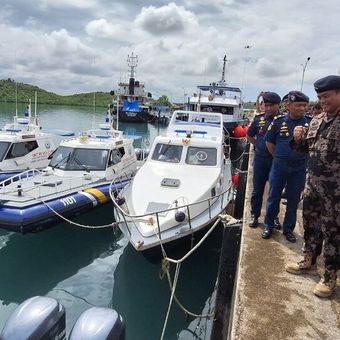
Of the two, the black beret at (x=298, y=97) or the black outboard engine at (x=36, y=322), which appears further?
the black beret at (x=298, y=97)

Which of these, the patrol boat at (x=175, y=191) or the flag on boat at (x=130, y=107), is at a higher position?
the flag on boat at (x=130, y=107)

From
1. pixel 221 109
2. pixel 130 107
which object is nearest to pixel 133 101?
pixel 130 107

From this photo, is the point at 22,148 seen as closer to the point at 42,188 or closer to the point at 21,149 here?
the point at 21,149

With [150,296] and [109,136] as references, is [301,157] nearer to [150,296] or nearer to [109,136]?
[150,296]

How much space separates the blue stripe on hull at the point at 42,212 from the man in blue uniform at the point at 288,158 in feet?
14.5

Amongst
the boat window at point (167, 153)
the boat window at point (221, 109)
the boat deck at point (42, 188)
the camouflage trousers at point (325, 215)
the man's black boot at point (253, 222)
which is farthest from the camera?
the boat window at point (221, 109)

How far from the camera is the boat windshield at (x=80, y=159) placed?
8.98m

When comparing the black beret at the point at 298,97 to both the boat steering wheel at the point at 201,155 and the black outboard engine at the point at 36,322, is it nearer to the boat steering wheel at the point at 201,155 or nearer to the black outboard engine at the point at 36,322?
the black outboard engine at the point at 36,322

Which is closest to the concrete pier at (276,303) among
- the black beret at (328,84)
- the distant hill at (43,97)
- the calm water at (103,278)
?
the black beret at (328,84)

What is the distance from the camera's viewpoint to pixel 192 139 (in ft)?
27.6

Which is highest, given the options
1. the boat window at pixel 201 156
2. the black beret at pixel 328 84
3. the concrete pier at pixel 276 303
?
the black beret at pixel 328 84

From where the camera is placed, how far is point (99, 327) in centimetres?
284

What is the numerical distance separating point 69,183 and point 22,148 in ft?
11.6

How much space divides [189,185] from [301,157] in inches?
130
